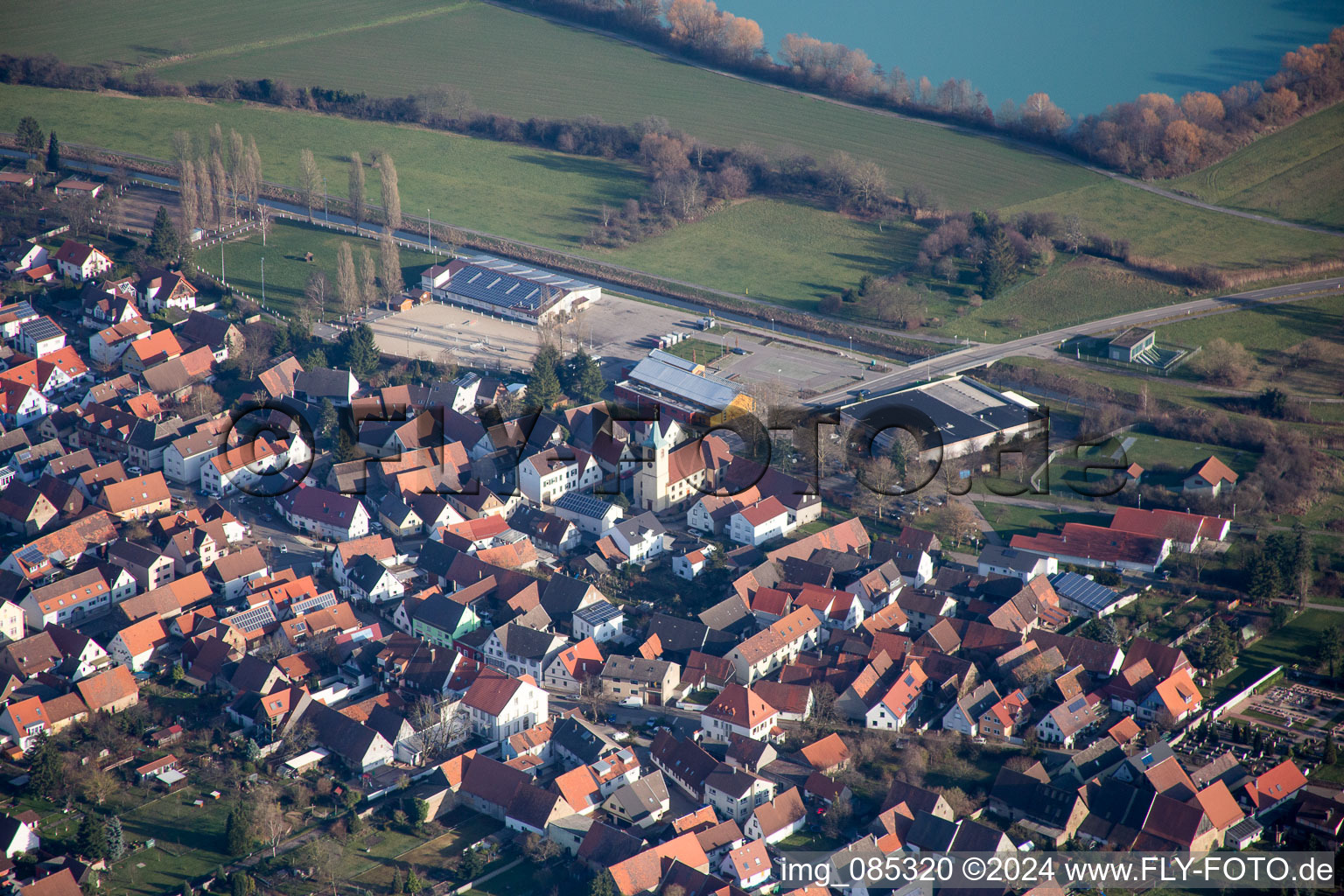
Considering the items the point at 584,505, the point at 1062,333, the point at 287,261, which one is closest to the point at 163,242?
the point at 287,261

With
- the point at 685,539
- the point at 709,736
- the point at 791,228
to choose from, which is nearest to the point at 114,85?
the point at 791,228

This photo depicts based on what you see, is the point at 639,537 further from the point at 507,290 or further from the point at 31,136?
the point at 31,136

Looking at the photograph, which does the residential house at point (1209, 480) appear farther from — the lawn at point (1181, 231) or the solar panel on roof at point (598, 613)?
the lawn at point (1181, 231)

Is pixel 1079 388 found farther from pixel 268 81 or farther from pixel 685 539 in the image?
pixel 268 81

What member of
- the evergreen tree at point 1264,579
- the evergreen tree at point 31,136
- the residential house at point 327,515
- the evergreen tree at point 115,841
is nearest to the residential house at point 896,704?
the evergreen tree at point 1264,579

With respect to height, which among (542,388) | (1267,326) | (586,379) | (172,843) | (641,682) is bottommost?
(172,843)

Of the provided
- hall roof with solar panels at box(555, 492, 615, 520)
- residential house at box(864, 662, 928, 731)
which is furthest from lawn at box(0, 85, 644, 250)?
residential house at box(864, 662, 928, 731)
